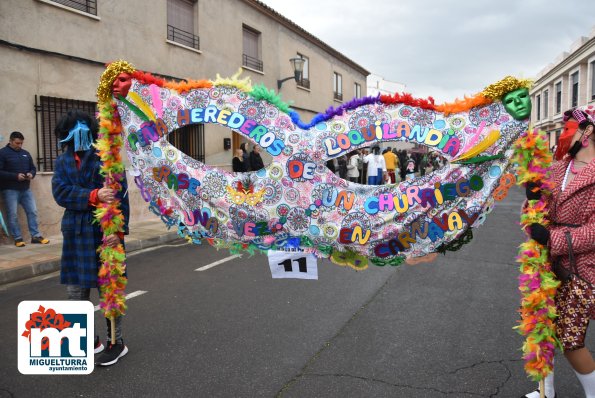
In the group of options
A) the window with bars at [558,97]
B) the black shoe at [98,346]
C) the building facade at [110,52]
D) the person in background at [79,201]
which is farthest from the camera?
the window with bars at [558,97]

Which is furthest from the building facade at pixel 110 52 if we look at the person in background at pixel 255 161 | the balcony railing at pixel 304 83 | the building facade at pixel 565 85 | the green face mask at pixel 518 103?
the building facade at pixel 565 85

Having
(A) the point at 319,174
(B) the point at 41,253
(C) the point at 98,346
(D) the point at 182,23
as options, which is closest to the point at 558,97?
(D) the point at 182,23

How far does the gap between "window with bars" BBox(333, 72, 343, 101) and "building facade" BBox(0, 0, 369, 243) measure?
6324mm

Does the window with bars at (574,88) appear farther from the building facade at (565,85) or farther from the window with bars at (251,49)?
the window with bars at (251,49)

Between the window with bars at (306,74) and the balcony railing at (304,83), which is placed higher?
the window with bars at (306,74)

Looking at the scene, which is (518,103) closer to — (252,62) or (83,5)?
(83,5)

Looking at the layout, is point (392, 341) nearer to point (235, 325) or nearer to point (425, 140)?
point (235, 325)

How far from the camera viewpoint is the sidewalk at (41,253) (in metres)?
6.48

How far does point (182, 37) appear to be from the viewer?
12.8 metres

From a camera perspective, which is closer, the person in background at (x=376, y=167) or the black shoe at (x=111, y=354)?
the black shoe at (x=111, y=354)

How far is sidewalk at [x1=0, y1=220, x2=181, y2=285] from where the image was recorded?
648cm

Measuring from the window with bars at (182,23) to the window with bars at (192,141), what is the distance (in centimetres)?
236

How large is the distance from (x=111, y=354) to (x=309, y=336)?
5.49ft

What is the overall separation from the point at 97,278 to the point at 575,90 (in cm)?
4069
